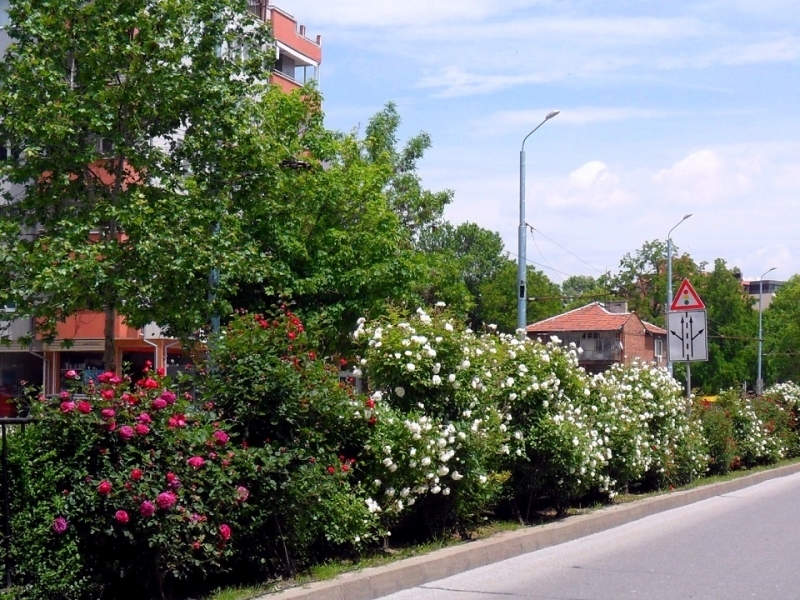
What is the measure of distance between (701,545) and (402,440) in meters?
4.45

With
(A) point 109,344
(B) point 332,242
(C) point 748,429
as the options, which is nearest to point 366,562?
(A) point 109,344

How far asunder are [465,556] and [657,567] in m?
2.03

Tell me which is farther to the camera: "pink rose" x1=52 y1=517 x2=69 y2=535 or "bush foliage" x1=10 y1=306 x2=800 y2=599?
"bush foliage" x1=10 y1=306 x2=800 y2=599

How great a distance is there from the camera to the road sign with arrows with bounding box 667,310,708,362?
18891mm

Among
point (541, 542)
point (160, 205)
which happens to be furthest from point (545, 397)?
point (160, 205)

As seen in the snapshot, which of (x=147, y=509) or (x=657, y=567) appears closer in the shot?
(x=147, y=509)

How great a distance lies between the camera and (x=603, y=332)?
291 ft

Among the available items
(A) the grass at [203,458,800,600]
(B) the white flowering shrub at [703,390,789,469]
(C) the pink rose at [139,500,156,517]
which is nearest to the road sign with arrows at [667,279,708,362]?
(B) the white flowering shrub at [703,390,789,469]

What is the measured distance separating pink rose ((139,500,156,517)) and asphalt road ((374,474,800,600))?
2.52 metres

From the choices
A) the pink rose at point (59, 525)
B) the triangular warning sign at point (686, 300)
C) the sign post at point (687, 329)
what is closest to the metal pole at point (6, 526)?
the pink rose at point (59, 525)

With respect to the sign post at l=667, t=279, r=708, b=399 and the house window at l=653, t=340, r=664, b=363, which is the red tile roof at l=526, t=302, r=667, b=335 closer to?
the house window at l=653, t=340, r=664, b=363

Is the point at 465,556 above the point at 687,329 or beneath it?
beneath

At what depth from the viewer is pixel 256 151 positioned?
16578 mm

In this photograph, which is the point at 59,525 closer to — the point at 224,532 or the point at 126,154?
the point at 224,532
